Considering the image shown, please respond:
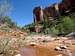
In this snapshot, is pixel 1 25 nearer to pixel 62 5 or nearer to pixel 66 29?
pixel 66 29

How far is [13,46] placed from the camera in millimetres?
5469

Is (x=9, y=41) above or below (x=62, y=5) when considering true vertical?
below

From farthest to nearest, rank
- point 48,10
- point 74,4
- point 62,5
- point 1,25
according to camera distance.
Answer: point 48,10, point 62,5, point 74,4, point 1,25

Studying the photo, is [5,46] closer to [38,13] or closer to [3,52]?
[3,52]

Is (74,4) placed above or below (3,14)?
above

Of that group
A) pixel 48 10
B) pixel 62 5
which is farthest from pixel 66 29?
pixel 48 10

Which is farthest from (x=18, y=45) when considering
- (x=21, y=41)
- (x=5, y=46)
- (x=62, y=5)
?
(x=62, y=5)

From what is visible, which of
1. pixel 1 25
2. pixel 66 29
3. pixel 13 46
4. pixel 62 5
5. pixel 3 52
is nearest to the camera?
pixel 3 52

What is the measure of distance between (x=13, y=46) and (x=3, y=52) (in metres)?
0.42

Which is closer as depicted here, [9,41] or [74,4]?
[9,41]

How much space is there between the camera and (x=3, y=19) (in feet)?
21.1

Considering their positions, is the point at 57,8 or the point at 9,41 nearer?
the point at 9,41

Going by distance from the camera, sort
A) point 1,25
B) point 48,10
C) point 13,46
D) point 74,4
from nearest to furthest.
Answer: point 13,46 < point 1,25 < point 74,4 < point 48,10

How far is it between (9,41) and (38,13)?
58.9 metres
